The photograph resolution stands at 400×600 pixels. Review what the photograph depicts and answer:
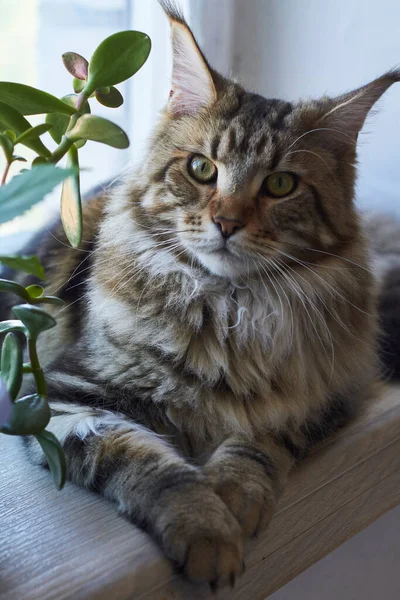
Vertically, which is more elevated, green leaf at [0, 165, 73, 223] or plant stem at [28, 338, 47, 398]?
green leaf at [0, 165, 73, 223]

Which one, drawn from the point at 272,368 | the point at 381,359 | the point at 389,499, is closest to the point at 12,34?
the point at 272,368

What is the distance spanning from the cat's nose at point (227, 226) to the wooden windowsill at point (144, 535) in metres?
0.40

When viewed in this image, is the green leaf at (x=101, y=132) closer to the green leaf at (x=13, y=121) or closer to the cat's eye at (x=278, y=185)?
the green leaf at (x=13, y=121)

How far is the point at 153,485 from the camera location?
0.86m

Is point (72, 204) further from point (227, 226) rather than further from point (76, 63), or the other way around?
point (227, 226)

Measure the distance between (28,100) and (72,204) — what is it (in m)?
0.12

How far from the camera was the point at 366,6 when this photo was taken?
165 cm

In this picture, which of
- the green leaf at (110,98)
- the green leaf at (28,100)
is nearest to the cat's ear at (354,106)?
the green leaf at (110,98)

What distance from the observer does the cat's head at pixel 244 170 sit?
3.28 feet

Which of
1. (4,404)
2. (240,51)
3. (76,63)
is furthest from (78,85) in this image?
(240,51)

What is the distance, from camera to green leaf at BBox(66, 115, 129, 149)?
0.72 metres

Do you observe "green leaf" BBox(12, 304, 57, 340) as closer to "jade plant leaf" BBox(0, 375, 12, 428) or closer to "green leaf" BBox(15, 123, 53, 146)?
"jade plant leaf" BBox(0, 375, 12, 428)

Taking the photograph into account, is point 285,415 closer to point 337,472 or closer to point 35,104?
point 337,472

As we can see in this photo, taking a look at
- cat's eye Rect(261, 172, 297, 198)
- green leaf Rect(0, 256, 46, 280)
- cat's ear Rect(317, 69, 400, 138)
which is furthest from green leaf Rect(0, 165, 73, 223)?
cat's ear Rect(317, 69, 400, 138)
